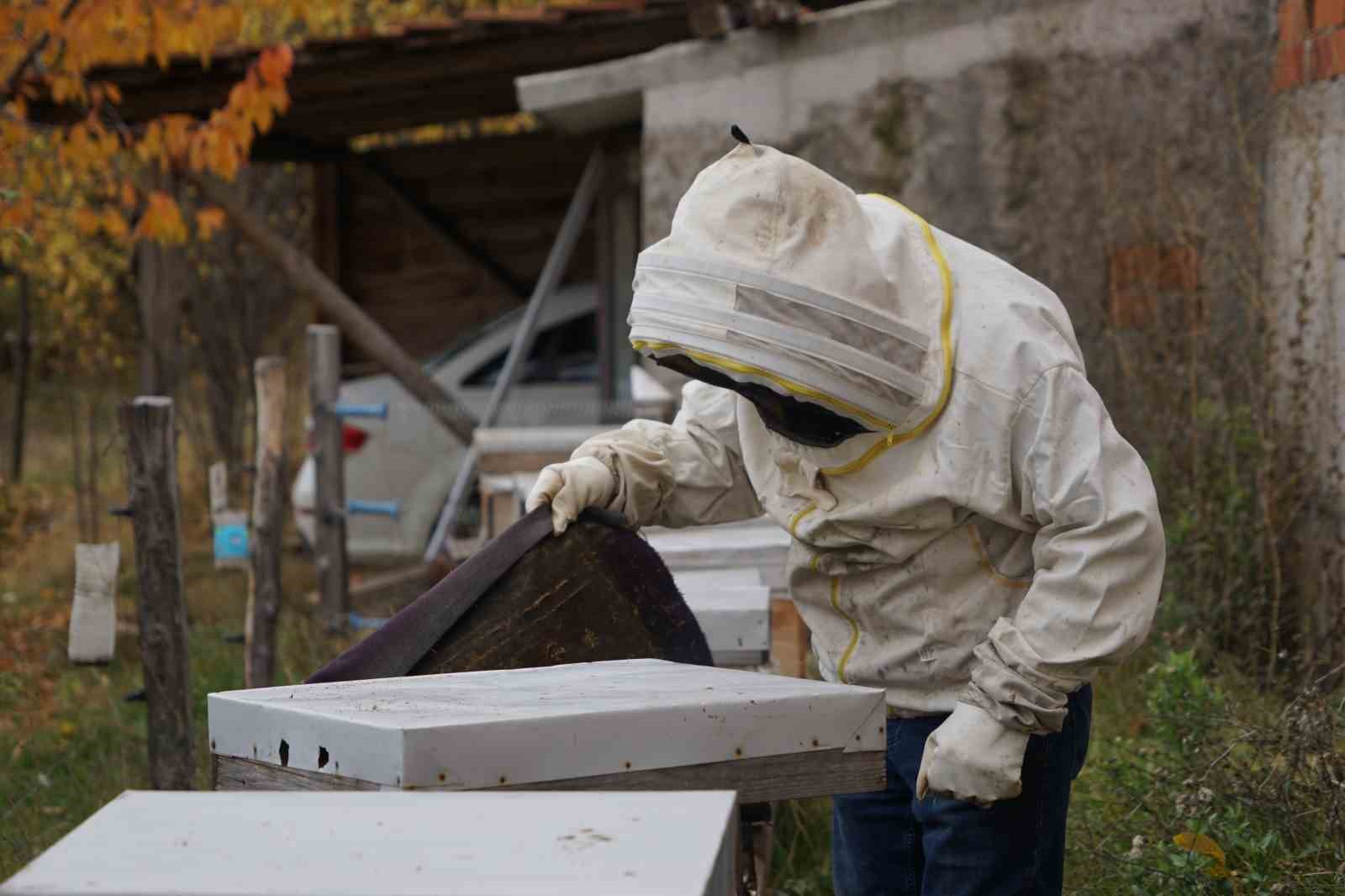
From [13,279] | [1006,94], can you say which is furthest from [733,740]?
[13,279]

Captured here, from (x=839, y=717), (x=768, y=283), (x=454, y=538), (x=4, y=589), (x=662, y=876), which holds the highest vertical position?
(x=768, y=283)

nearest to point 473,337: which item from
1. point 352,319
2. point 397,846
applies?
point 352,319

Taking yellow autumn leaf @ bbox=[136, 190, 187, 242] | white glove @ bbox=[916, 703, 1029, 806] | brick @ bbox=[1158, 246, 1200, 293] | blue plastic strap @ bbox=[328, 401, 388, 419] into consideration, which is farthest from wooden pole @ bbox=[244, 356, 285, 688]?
white glove @ bbox=[916, 703, 1029, 806]

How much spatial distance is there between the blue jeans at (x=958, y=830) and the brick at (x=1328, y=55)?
9.18 ft

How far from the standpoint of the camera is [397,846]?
4.75 ft

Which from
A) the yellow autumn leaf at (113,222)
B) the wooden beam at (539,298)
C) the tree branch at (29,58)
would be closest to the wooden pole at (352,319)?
the wooden beam at (539,298)

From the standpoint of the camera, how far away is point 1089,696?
272cm

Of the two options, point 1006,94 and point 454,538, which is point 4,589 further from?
point 1006,94

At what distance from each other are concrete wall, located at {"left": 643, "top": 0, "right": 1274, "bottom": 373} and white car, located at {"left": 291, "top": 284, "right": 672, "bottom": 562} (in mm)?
2958

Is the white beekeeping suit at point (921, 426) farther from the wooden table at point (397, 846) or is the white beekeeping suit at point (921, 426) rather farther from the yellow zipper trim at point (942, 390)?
the wooden table at point (397, 846)

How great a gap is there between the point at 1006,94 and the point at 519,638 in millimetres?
4032

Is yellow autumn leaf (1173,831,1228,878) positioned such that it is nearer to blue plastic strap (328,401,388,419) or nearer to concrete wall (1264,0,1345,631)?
concrete wall (1264,0,1345,631)

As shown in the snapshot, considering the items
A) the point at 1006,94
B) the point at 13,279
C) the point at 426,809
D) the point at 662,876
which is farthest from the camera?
the point at 13,279

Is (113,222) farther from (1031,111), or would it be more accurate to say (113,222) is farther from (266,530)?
(1031,111)
